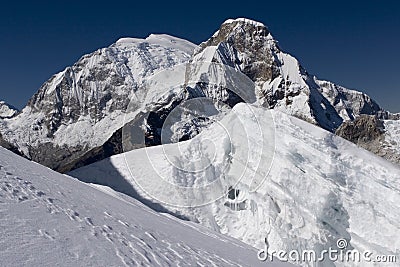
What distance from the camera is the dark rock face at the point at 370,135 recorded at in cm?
4172

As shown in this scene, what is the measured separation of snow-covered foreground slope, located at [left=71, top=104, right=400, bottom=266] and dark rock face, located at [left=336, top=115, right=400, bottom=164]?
1838 cm

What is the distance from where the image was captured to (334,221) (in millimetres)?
22156

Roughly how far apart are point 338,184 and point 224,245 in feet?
28.8

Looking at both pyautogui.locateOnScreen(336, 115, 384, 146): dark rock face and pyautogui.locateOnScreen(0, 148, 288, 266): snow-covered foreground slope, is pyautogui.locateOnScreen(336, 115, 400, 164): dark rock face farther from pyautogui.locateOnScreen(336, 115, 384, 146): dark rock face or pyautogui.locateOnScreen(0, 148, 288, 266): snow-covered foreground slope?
pyautogui.locateOnScreen(0, 148, 288, 266): snow-covered foreground slope

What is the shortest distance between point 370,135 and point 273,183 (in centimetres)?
2808

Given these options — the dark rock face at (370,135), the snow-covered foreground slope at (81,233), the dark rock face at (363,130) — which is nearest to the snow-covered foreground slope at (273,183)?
the snow-covered foreground slope at (81,233)

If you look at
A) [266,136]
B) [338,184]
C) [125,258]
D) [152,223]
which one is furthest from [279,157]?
[125,258]

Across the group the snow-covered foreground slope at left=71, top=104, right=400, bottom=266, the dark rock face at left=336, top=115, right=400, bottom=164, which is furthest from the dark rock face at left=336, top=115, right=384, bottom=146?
the snow-covered foreground slope at left=71, top=104, right=400, bottom=266

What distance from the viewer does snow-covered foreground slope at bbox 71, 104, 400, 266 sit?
21.9 metres

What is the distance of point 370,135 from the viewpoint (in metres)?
48.0

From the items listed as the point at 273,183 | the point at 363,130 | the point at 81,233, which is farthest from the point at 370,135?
the point at 81,233

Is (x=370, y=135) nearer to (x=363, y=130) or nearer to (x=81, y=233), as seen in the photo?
(x=363, y=130)

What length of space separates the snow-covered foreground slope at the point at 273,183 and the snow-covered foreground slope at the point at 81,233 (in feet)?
18.0

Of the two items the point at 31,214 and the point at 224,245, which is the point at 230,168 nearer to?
the point at 224,245
